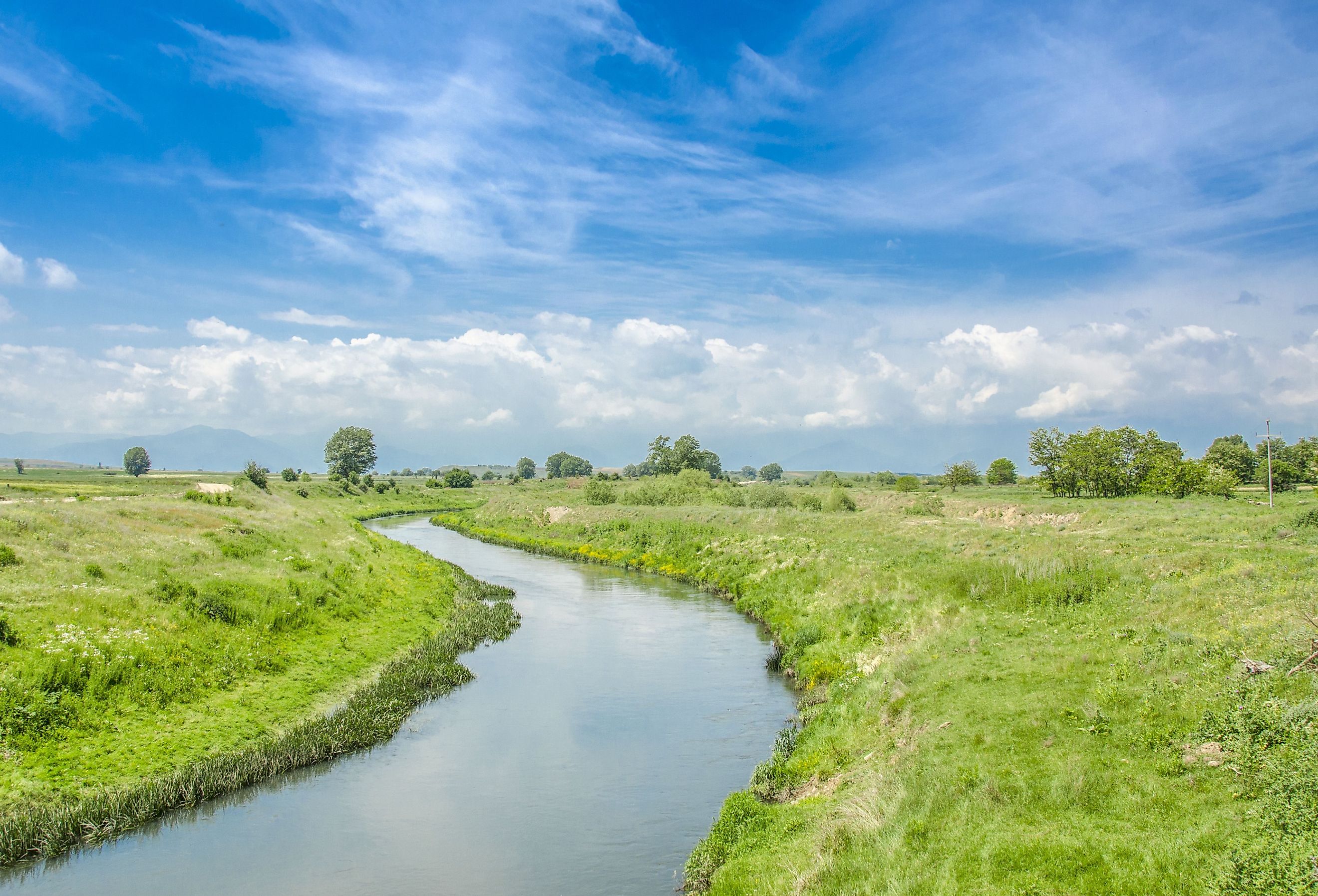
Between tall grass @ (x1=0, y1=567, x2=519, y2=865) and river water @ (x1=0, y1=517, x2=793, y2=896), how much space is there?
1.04ft

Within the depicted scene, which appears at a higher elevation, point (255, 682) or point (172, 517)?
point (172, 517)

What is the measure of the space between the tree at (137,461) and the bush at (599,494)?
357ft

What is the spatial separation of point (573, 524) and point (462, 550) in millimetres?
12866

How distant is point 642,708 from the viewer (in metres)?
23.6

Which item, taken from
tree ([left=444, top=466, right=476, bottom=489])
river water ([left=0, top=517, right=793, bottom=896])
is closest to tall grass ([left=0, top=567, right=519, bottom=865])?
river water ([left=0, top=517, right=793, bottom=896])

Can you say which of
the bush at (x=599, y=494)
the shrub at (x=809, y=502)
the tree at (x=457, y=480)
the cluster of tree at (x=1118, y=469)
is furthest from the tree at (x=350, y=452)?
the cluster of tree at (x=1118, y=469)

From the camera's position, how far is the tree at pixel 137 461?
14929 centimetres

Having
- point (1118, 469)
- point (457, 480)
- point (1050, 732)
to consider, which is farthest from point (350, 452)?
point (1050, 732)

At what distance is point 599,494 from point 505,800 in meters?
76.0

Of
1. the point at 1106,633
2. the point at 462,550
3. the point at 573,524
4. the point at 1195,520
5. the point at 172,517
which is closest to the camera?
the point at 1106,633

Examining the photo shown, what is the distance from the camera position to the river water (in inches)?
533

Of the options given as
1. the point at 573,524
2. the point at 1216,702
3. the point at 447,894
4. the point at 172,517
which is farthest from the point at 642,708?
the point at 573,524

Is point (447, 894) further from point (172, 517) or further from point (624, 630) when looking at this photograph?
point (172, 517)

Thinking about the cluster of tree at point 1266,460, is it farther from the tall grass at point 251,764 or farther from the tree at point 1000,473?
the tall grass at point 251,764
